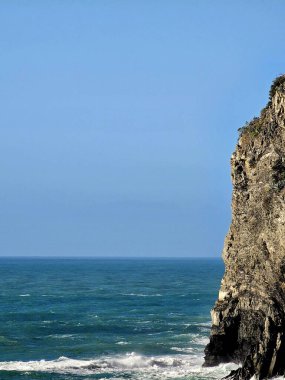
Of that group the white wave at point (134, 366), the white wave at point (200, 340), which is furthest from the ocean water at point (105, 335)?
the white wave at point (200, 340)

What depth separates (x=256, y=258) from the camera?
2192 inches

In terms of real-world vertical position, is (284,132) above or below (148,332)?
above

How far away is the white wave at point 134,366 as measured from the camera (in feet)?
190

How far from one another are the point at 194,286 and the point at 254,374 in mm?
96913

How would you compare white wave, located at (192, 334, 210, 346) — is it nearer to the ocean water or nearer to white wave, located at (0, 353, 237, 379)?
the ocean water

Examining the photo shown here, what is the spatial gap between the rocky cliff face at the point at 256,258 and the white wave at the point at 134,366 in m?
1.86

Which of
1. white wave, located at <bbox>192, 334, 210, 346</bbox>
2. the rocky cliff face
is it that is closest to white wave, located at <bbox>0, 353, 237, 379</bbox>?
the rocky cliff face

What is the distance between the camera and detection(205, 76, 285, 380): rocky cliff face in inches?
2068

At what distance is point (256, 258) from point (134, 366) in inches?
551

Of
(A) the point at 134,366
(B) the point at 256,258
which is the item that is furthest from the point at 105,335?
(B) the point at 256,258

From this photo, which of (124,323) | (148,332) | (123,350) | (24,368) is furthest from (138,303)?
(24,368)

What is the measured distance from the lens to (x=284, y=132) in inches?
2173

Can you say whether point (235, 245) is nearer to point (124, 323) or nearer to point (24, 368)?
point (24, 368)

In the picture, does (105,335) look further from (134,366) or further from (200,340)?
(134,366)
